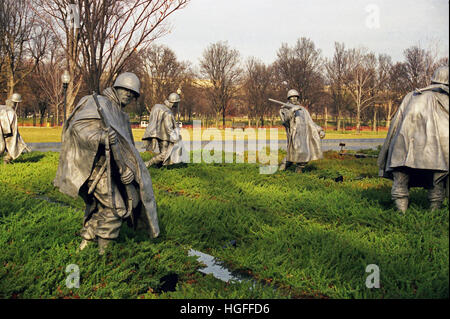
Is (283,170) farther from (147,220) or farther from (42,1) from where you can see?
(42,1)

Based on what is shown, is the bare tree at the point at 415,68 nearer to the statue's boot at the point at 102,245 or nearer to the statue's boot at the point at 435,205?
the statue's boot at the point at 435,205

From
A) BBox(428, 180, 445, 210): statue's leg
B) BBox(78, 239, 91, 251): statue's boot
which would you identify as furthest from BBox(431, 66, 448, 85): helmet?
BBox(78, 239, 91, 251): statue's boot

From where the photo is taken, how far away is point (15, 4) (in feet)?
89.5

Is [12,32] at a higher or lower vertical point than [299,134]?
higher

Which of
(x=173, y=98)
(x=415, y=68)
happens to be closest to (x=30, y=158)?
(x=173, y=98)

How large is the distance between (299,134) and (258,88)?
35.3 m

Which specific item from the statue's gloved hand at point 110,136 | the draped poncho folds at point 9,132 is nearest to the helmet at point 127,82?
the statue's gloved hand at point 110,136

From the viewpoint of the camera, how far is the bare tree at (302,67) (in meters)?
39.1

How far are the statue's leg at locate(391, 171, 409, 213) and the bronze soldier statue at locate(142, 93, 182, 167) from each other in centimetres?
628

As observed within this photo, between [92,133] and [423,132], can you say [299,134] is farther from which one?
A: [92,133]

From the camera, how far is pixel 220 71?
42.5 meters

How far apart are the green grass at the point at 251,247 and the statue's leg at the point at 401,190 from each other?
0.48ft

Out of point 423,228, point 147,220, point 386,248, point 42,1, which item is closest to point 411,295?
point 386,248

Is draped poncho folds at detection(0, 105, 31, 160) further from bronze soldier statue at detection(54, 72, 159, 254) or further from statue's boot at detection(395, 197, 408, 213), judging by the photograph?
statue's boot at detection(395, 197, 408, 213)
